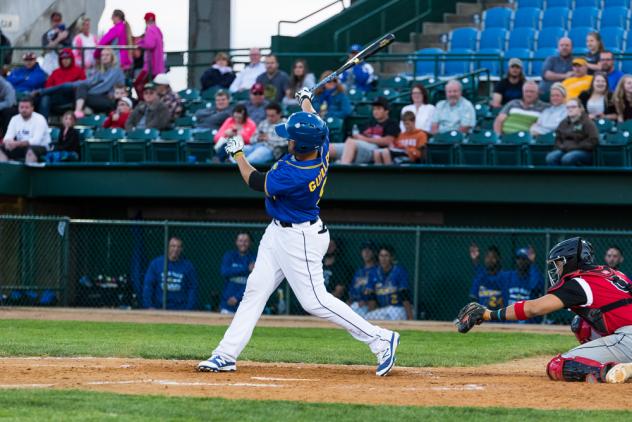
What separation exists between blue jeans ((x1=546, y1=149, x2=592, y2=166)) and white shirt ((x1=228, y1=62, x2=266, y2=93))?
5.69 metres

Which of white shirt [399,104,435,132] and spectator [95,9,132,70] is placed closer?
white shirt [399,104,435,132]

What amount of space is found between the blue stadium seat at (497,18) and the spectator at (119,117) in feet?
21.4

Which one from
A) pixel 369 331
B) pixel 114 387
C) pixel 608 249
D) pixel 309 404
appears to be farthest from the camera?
pixel 608 249

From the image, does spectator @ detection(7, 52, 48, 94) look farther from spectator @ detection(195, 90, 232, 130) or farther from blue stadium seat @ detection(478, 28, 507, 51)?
blue stadium seat @ detection(478, 28, 507, 51)

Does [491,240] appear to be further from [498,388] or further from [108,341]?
[498,388]

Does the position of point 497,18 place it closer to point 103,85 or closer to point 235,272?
point 103,85

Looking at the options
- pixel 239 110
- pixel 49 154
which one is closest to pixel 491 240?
pixel 239 110

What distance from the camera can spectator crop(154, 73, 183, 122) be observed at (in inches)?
717

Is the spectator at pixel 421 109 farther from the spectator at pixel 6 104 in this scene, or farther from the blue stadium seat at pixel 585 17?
the spectator at pixel 6 104

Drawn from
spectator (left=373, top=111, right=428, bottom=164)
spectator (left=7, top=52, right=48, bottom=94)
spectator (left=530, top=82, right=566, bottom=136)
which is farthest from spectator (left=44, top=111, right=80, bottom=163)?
spectator (left=530, top=82, right=566, bottom=136)

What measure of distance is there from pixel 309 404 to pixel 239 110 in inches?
400

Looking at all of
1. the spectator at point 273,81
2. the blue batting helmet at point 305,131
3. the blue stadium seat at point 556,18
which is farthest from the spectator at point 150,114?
the blue batting helmet at point 305,131

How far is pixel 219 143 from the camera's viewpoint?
54.6 ft

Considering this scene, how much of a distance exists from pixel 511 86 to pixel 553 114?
122cm
